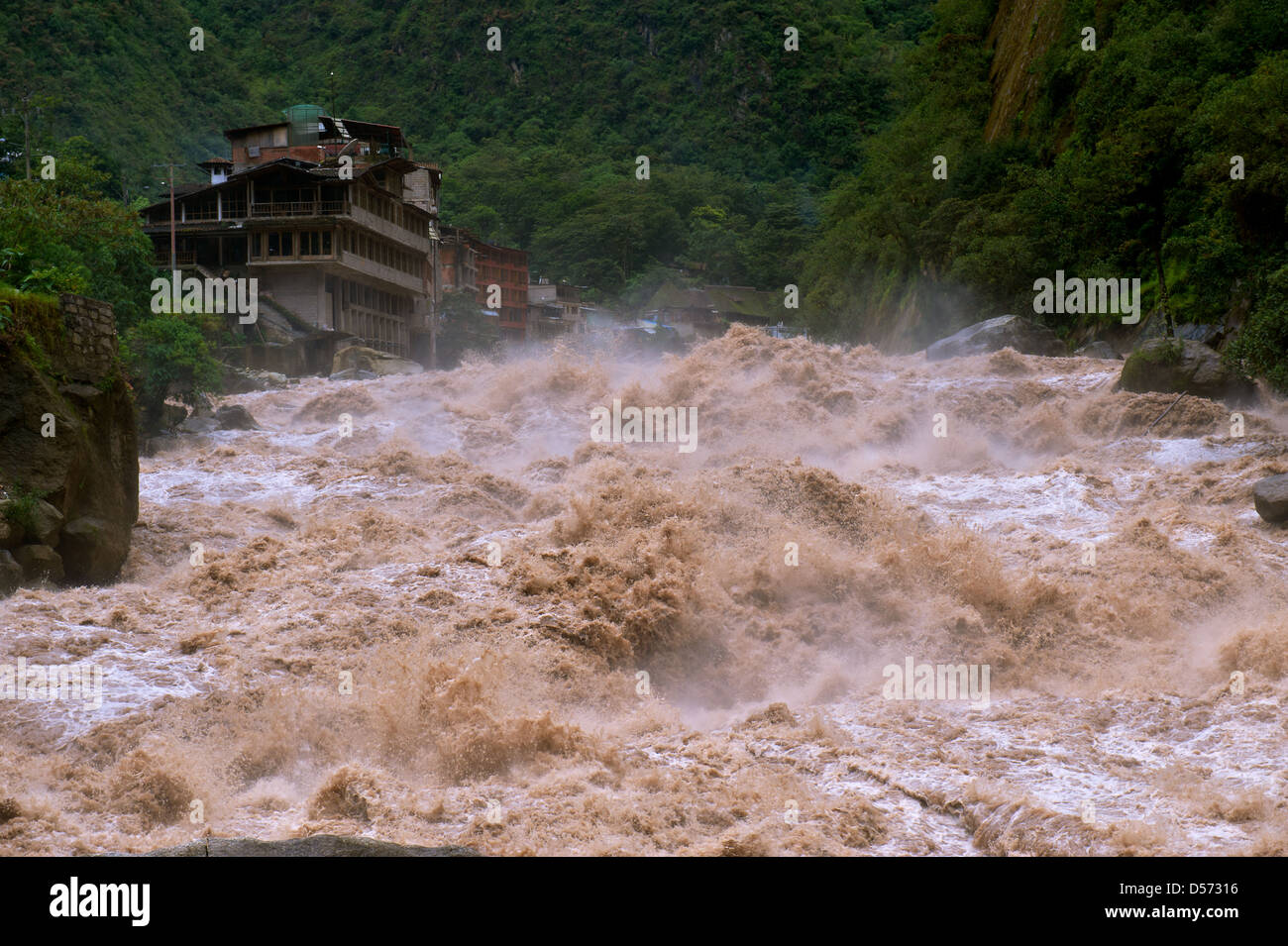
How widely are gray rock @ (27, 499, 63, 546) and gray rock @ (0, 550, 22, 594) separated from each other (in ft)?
1.63

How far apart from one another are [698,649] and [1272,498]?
26.0 ft

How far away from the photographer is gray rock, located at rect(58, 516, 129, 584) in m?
13.2

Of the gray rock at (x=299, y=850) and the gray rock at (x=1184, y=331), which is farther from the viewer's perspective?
the gray rock at (x=1184, y=331)

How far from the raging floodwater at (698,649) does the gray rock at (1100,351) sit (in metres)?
5.52

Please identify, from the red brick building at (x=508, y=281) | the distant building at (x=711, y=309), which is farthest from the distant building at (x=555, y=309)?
the distant building at (x=711, y=309)

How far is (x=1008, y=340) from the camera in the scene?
92.3ft

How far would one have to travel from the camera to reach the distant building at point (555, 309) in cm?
6675

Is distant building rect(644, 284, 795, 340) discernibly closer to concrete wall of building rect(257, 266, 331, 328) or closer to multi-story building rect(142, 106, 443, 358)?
multi-story building rect(142, 106, 443, 358)

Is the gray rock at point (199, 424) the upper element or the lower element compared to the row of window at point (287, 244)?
lower

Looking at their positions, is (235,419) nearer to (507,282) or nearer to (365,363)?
(365,363)

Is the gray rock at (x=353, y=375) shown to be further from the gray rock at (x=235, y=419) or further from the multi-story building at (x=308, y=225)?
the gray rock at (x=235, y=419)

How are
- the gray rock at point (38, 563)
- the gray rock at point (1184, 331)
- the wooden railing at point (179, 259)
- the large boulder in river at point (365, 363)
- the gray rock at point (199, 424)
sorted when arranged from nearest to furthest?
the gray rock at point (38, 563)
the gray rock at point (1184, 331)
the gray rock at point (199, 424)
the large boulder in river at point (365, 363)
the wooden railing at point (179, 259)
